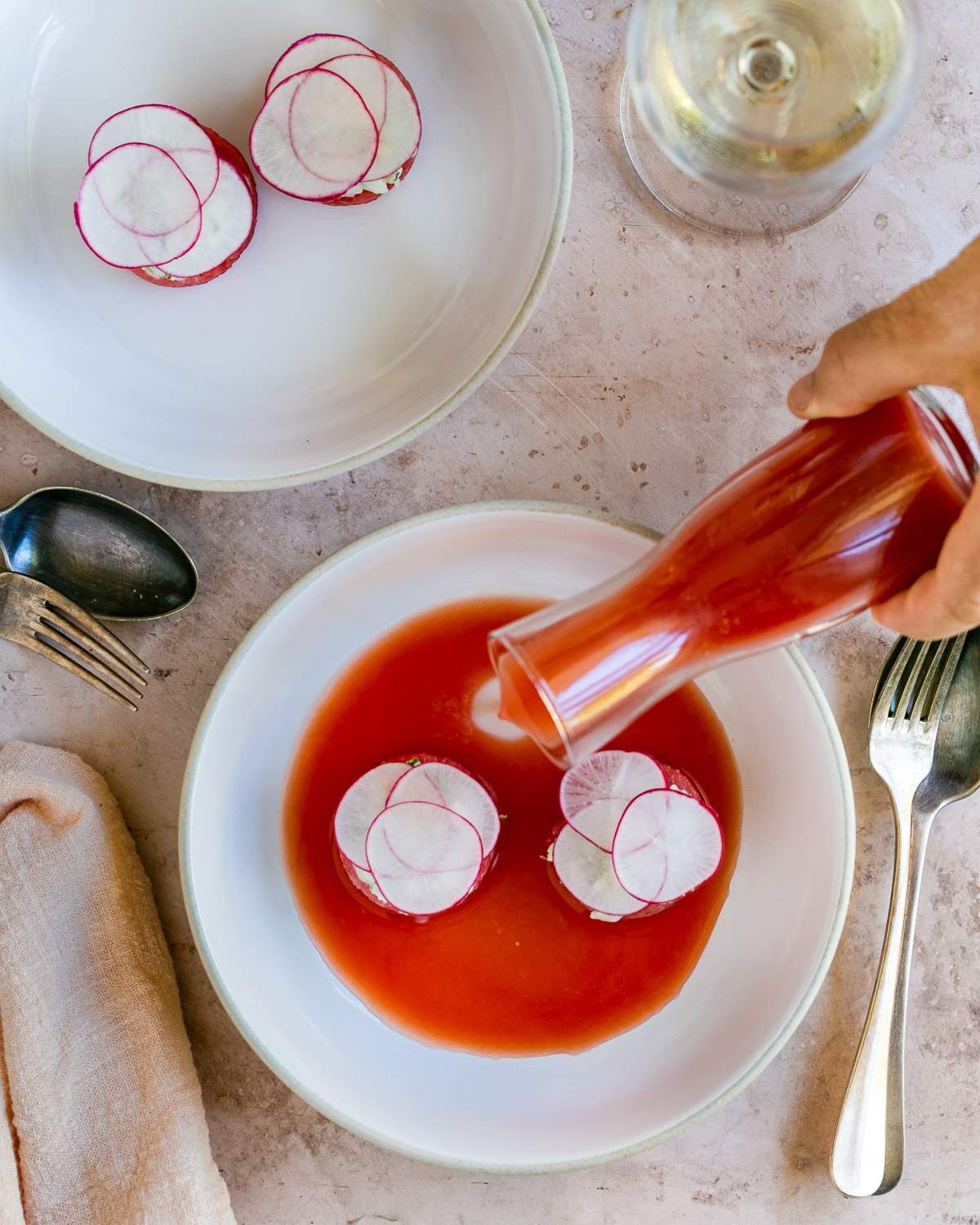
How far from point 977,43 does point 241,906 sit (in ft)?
2.98

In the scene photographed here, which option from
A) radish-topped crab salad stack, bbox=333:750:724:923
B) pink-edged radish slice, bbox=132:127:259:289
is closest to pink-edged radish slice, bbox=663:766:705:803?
radish-topped crab salad stack, bbox=333:750:724:923

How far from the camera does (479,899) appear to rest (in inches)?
35.1

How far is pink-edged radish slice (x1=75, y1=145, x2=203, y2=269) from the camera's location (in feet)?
2.57

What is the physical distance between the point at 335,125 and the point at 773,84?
0.32m

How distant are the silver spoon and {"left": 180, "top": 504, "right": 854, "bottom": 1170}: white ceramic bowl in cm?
12

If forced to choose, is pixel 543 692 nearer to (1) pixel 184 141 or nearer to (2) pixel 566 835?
(2) pixel 566 835

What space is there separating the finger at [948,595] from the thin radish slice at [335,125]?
19.2 inches

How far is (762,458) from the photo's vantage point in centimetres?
66

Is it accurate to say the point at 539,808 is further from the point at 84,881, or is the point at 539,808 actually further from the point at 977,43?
the point at 977,43

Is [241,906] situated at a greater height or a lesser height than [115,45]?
lesser

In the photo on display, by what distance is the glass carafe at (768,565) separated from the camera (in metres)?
0.61

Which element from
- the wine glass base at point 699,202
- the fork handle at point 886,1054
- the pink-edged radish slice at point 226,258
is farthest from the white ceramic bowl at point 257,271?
the fork handle at point 886,1054

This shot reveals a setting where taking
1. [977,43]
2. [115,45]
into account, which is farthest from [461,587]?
[977,43]

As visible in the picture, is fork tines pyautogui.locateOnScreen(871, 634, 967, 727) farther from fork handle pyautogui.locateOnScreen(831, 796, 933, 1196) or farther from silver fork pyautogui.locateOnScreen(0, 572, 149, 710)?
silver fork pyautogui.locateOnScreen(0, 572, 149, 710)
